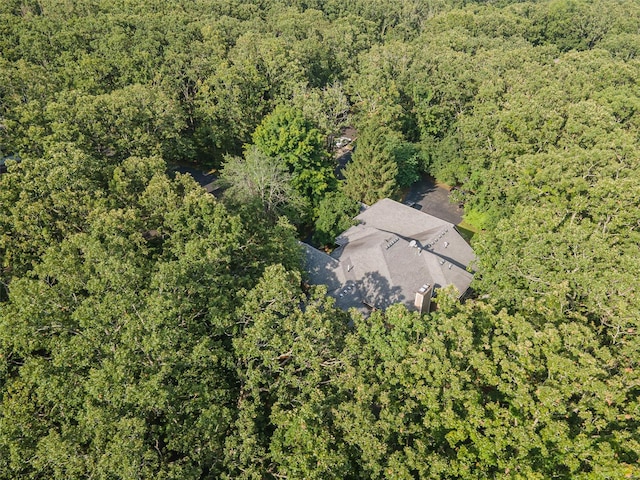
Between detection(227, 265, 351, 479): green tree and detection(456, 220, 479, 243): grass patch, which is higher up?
detection(227, 265, 351, 479): green tree

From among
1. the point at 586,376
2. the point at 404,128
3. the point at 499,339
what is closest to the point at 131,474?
the point at 499,339

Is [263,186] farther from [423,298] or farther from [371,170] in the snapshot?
[423,298]

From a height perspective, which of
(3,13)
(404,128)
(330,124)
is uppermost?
(3,13)

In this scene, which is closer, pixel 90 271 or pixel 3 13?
pixel 90 271

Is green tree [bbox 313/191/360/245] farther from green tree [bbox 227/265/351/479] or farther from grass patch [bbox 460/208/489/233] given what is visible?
green tree [bbox 227/265/351/479]

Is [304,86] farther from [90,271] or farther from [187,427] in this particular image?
[187,427]

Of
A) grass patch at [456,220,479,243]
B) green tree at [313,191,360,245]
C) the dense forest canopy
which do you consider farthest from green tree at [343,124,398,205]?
grass patch at [456,220,479,243]

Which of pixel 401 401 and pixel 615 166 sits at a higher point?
pixel 615 166

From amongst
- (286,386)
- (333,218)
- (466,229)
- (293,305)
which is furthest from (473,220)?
(286,386)
